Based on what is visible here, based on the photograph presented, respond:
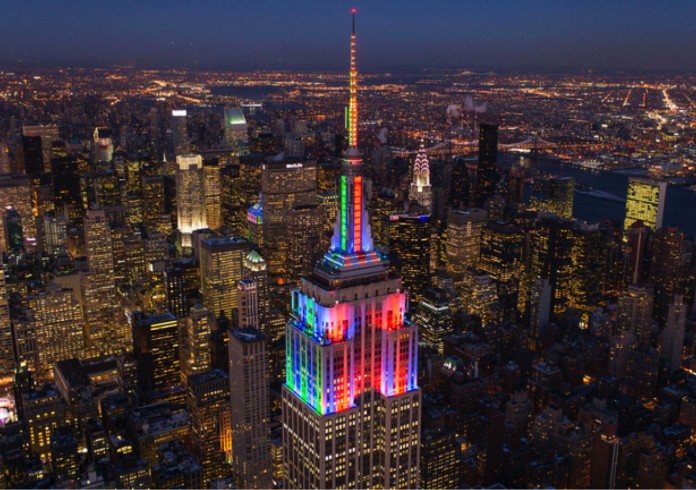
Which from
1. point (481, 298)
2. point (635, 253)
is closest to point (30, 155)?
point (481, 298)

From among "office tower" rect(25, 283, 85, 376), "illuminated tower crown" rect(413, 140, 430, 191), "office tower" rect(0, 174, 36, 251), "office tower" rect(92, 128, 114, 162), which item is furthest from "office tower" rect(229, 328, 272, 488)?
"office tower" rect(92, 128, 114, 162)

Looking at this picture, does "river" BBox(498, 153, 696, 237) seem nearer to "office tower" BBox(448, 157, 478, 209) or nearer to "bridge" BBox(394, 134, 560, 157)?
"bridge" BBox(394, 134, 560, 157)

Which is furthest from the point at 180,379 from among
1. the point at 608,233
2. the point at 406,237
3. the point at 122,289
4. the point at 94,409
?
the point at 608,233

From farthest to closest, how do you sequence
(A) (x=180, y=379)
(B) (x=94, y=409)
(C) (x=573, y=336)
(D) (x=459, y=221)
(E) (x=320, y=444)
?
(D) (x=459, y=221) → (C) (x=573, y=336) → (A) (x=180, y=379) → (B) (x=94, y=409) → (E) (x=320, y=444)

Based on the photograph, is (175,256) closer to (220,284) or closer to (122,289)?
(122,289)

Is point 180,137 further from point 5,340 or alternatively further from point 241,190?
point 5,340
